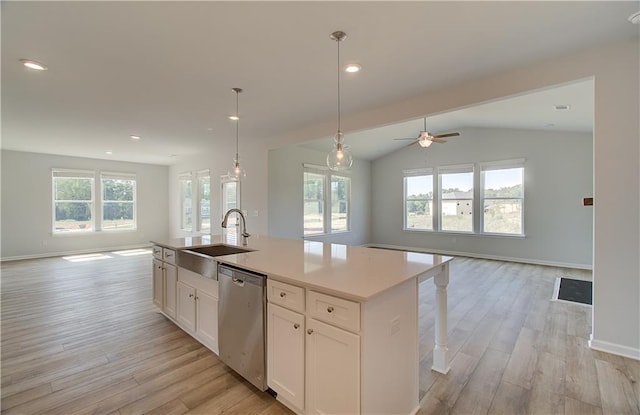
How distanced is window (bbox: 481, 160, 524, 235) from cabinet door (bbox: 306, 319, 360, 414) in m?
6.68

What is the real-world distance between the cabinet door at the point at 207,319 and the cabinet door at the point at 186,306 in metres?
0.08

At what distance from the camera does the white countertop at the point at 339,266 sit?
1.54 metres

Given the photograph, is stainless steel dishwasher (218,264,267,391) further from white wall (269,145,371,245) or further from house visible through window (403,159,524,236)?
house visible through window (403,159,524,236)

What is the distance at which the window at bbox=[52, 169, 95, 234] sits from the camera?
24.1 feet

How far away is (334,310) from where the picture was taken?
152 cm

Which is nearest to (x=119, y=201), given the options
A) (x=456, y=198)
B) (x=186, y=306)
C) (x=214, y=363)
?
(x=186, y=306)

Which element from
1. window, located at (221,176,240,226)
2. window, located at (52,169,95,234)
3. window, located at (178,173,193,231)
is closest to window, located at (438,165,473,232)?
window, located at (221,176,240,226)

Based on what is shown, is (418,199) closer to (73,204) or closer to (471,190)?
(471,190)

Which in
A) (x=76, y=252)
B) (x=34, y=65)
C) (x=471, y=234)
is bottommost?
(x=76, y=252)

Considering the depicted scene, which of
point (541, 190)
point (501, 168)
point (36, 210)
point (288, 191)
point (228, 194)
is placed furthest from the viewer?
point (228, 194)

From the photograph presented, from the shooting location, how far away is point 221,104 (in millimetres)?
3863

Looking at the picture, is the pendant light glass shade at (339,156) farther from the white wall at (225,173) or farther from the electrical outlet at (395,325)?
the white wall at (225,173)

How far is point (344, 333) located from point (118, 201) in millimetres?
9181

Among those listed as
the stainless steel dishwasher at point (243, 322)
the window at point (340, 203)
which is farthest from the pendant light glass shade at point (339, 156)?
the window at point (340, 203)
